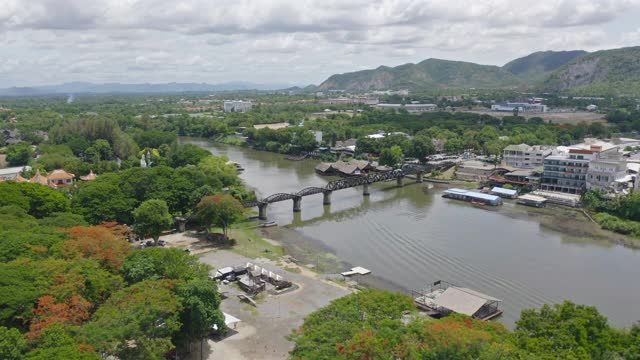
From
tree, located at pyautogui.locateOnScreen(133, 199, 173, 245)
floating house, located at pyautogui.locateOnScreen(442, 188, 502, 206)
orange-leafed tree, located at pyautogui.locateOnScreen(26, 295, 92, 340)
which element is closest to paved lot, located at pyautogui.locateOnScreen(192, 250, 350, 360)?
tree, located at pyautogui.locateOnScreen(133, 199, 173, 245)

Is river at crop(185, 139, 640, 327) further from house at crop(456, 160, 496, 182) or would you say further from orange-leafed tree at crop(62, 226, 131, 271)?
orange-leafed tree at crop(62, 226, 131, 271)

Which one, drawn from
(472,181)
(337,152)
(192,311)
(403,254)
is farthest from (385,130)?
(192,311)

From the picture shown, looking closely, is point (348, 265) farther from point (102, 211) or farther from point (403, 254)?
point (102, 211)

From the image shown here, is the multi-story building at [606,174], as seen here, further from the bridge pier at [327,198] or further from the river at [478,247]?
the bridge pier at [327,198]

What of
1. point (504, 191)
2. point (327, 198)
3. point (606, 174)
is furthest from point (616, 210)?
point (327, 198)

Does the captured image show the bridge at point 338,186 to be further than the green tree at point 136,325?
Yes

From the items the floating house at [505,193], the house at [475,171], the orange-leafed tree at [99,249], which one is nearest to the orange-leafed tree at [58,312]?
the orange-leafed tree at [99,249]
